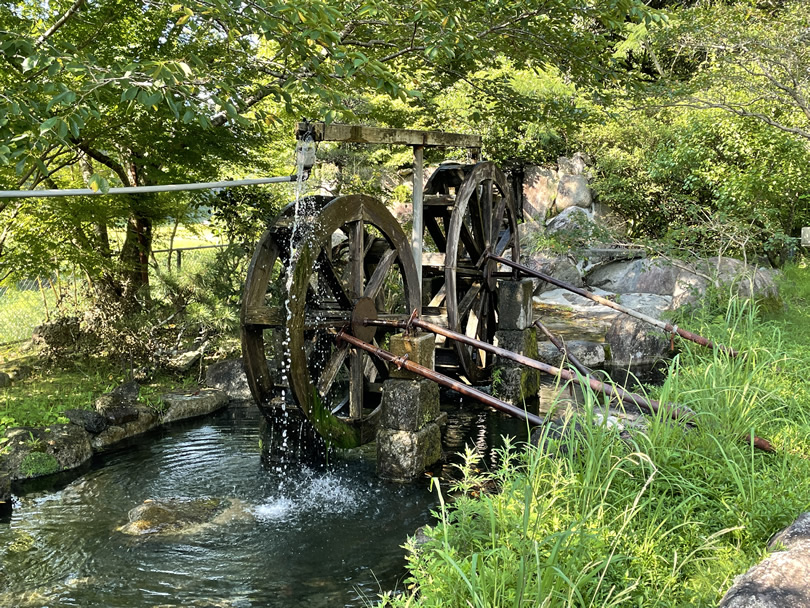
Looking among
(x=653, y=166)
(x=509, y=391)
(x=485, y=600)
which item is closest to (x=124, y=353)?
(x=509, y=391)

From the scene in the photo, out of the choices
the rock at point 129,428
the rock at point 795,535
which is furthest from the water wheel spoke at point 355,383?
the rock at point 795,535

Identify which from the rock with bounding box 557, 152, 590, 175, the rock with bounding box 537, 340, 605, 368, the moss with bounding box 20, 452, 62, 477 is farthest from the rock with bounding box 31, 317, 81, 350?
the rock with bounding box 557, 152, 590, 175

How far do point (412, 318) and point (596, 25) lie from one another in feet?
50.5

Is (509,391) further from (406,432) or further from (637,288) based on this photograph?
(637,288)

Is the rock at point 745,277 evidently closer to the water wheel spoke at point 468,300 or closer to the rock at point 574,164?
the water wheel spoke at point 468,300

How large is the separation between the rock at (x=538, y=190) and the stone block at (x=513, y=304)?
29.6ft

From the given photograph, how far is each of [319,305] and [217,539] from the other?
2.47 meters

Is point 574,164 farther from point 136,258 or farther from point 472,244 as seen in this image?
point 136,258

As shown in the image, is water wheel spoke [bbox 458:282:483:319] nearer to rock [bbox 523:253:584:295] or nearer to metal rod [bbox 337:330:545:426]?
metal rod [bbox 337:330:545:426]

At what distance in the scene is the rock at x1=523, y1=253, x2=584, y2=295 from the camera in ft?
47.1

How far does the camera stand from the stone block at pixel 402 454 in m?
5.07

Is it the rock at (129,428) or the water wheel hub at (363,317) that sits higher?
the water wheel hub at (363,317)

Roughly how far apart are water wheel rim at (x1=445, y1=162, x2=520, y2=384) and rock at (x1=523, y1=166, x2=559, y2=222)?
7.92 meters

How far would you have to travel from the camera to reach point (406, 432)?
511cm
